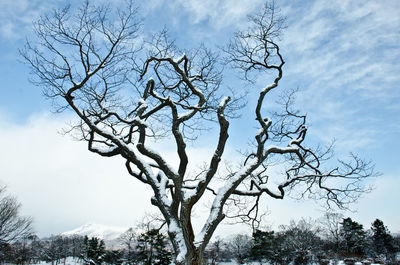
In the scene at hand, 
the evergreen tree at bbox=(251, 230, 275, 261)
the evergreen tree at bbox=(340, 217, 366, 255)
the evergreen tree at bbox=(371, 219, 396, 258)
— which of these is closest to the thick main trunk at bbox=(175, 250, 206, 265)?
the evergreen tree at bbox=(251, 230, 275, 261)

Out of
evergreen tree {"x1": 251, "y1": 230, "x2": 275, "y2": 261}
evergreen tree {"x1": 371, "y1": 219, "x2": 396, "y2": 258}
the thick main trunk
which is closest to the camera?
the thick main trunk

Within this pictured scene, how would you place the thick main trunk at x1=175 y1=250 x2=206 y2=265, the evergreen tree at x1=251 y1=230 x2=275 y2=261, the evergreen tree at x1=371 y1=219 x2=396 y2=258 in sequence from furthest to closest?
the evergreen tree at x1=371 y1=219 x2=396 y2=258 → the evergreen tree at x1=251 y1=230 x2=275 y2=261 → the thick main trunk at x1=175 y1=250 x2=206 y2=265

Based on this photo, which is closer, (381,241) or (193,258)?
(193,258)

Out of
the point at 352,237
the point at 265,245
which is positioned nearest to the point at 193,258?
the point at 265,245

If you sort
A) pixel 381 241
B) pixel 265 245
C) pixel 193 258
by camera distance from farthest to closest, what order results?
pixel 381 241 < pixel 265 245 < pixel 193 258

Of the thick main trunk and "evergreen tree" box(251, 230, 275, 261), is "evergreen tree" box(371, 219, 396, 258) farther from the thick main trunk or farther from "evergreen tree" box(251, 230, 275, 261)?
the thick main trunk

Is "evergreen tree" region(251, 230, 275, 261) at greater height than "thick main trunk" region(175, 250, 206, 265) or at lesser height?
lesser

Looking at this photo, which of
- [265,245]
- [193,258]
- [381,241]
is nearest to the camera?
[193,258]

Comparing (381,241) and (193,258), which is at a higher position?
(193,258)

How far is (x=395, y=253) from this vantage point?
4153 cm

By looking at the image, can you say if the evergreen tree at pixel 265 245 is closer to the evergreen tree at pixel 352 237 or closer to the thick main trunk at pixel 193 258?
the evergreen tree at pixel 352 237

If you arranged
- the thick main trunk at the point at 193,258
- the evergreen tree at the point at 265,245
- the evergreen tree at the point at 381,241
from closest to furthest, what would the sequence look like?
1. the thick main trunk at the point at 193,258
2. the evergreen tree at the point at 265,245
3. the evergreen tree at the point at 381,241

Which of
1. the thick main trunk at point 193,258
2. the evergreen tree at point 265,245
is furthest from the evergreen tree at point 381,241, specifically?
the thick main trunk at point 193,258

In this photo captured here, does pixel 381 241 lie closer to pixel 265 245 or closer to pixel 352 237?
pixel 352 237
